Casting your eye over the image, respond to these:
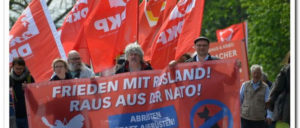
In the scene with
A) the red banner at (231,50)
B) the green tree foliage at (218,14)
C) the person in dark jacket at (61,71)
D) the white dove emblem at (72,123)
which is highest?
the green tree foliage at (218,14)

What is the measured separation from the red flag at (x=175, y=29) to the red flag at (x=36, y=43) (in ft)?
5.64

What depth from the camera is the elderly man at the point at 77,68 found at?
9578mm

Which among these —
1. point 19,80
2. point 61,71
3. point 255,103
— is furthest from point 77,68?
point 255,103

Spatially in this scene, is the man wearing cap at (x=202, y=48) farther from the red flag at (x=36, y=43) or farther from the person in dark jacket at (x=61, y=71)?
the red flag at (x=36, y=43)

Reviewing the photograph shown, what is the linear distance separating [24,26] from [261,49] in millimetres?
18639

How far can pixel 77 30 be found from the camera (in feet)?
41.9

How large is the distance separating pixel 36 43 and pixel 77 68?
2.38m

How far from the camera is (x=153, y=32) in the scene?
523 inches

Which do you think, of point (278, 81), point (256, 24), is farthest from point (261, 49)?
point (278, 81)

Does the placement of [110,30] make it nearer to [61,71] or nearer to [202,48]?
[61,71]

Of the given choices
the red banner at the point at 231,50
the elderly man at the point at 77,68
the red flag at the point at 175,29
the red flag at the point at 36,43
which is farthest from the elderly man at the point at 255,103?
the red banner at the point at 231,50

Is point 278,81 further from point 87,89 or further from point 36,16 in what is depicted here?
point 36,16

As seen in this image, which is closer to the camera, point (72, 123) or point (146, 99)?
point (146, 99)
